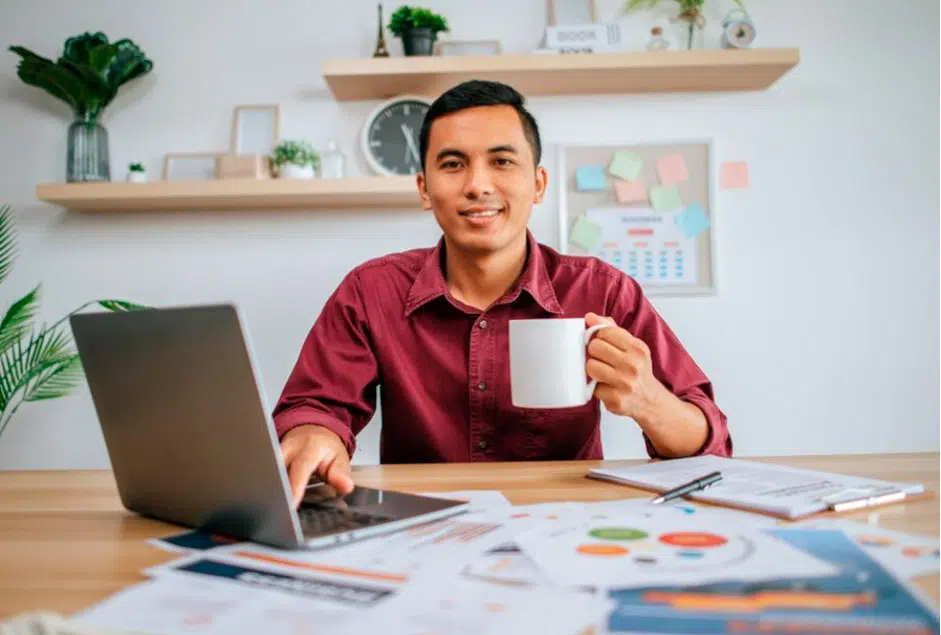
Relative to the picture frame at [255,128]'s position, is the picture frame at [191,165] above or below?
below

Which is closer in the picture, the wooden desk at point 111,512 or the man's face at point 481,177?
the wooden desk at point 111,512

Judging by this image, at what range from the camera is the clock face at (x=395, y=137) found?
2314 mm

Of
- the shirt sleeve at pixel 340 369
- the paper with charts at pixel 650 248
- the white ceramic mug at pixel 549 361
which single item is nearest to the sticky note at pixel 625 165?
the paper with charts at pixel 650 248

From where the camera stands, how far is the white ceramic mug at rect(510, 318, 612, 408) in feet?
3.10

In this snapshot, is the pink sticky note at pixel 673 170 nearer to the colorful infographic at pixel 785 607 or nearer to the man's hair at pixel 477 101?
the man's hair at pixel 477 101

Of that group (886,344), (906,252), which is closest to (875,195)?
(906,252)

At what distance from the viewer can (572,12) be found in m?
2.34

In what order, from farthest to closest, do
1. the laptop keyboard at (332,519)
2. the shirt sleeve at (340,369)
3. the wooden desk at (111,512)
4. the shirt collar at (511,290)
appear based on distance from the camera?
the shirt collar at (511,290)
the shirt sleeve at (340,369)
the laptop keyboard at (332,519)
the wooden desk at (111,512)

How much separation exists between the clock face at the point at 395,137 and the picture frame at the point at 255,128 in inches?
11.6

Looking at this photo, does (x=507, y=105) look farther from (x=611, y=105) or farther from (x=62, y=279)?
(x=62, y=279)

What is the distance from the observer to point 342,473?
0.85 m

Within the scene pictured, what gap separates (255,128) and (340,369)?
1266 millimetres

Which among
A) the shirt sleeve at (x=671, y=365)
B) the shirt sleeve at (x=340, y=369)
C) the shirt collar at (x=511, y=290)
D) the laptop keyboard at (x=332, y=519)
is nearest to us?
the laptop keyboard at (x=332, y=519)

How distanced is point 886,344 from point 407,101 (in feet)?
5.38
